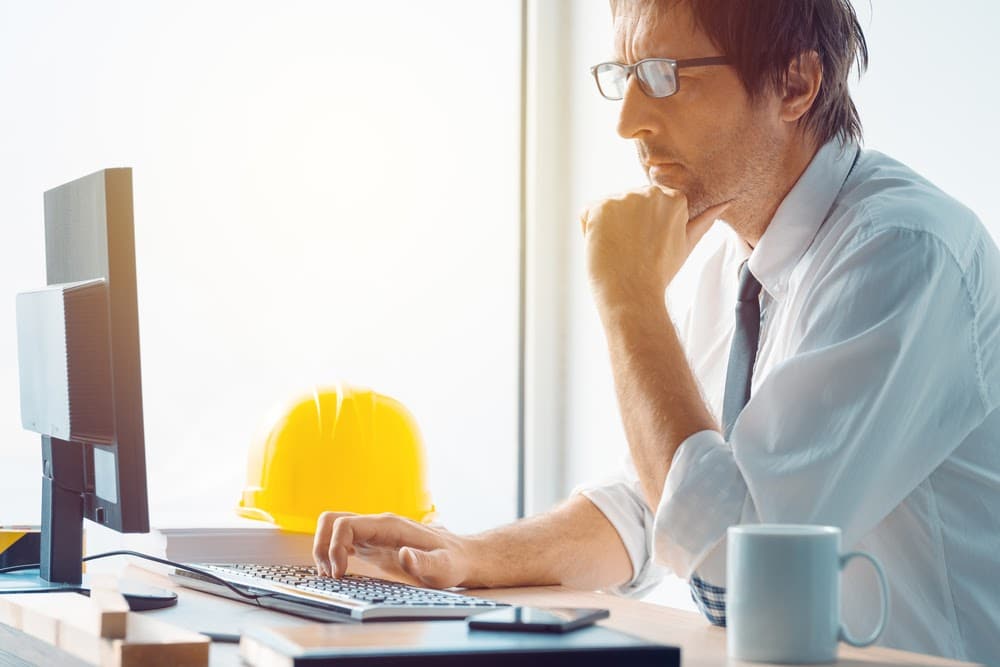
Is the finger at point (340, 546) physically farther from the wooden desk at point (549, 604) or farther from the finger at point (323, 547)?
the wooden desk at point (549, 604)

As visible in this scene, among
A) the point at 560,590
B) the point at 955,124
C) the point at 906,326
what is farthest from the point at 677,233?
the point at 955,124

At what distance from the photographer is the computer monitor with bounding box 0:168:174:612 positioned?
128 centimetres

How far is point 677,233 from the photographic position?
1512 millimetres

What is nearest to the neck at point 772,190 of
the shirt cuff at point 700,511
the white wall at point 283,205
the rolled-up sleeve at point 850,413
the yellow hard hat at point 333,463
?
the rolled-up sleeve at point 850,413

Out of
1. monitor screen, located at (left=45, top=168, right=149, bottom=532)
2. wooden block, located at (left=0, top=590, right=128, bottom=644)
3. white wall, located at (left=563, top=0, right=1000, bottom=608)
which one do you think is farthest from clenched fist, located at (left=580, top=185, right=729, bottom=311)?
white wall, located at (left=563, top=0, right=1000, bottom=608)

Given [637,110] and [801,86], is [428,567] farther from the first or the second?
[801,86]

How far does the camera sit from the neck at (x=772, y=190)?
5.18ft

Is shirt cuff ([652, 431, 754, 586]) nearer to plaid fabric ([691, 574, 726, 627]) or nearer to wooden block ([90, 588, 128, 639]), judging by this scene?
plaid fabric ([691, 574, 726, 627])

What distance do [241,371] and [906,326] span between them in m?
2.15

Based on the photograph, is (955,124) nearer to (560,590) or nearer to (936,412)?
(936,412)

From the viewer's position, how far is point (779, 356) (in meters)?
1.40

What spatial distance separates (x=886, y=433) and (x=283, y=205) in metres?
2.25

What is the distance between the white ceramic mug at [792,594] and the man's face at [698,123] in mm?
818

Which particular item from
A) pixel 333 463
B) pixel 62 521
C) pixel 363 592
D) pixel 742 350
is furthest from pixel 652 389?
pixel 333 463
